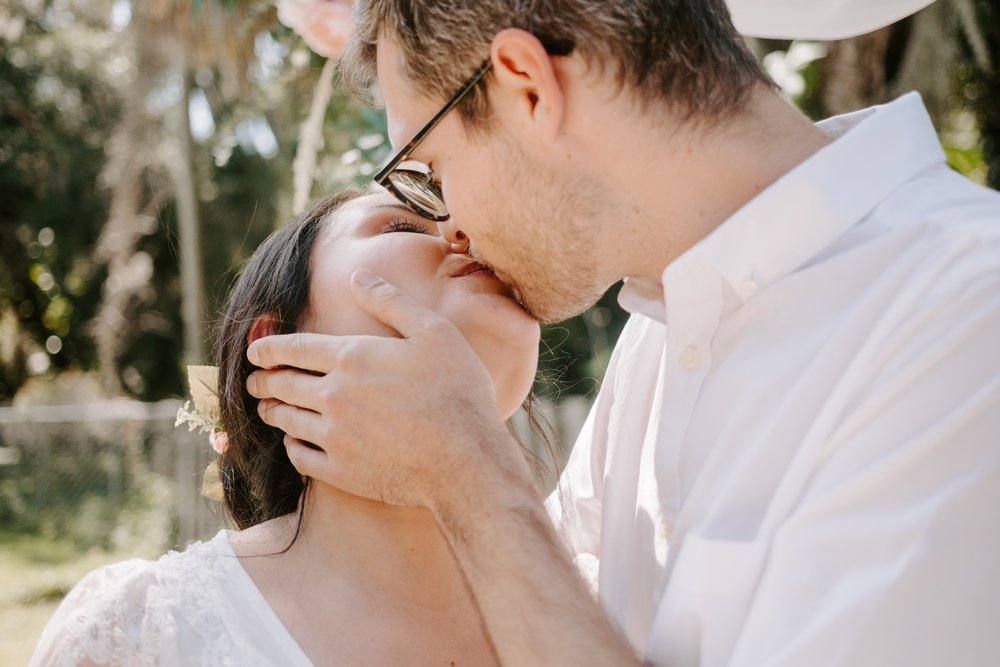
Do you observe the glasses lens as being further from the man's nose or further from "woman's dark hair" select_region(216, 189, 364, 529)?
"woman's dark hair" select_region(216, 189, 364, 529)

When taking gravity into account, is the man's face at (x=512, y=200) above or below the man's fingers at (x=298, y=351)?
above

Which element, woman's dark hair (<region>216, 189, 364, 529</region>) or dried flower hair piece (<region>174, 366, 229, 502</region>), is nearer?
woman's dark hair (<region>216, 189, 364, 529</region>)

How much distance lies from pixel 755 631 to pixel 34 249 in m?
21.4

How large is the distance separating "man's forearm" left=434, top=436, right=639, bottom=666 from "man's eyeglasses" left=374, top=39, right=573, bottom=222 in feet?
2.41

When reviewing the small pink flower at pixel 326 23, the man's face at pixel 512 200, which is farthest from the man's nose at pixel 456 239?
the small pink flower at pixel 326 23

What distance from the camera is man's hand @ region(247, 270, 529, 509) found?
1821 mm

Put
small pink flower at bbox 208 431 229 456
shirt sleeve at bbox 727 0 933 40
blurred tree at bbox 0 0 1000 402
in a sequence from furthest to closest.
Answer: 1. blurred tree at bbox 0 0 1000 402
2. shirt sleeve at bbox 727 0 933 40
3. small pink flower at bbox 208 431 229 456

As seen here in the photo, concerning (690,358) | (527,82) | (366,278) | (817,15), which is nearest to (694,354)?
(690,358)

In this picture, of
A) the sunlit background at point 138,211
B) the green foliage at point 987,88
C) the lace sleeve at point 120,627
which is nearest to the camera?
the lace sleeve at point 120,627

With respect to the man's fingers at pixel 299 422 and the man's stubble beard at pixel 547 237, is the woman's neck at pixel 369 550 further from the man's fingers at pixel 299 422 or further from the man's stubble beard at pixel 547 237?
the man's stubble beard at pixel 547 237

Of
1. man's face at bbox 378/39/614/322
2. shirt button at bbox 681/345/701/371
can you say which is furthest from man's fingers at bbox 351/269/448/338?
shirt button at bbox 681/345/701/371

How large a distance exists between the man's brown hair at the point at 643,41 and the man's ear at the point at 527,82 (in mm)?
43

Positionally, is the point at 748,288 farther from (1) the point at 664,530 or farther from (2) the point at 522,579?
(2) the point at 522,579

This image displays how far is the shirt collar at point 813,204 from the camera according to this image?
1.74 m
